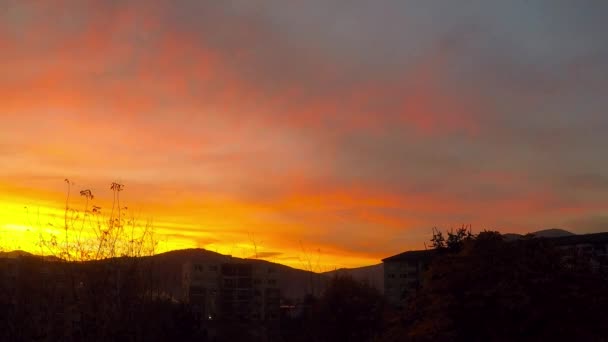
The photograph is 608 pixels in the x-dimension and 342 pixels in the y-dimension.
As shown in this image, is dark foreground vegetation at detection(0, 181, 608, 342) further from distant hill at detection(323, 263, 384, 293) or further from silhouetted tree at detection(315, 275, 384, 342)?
distant hill at detection(323, 263, 384, 293)

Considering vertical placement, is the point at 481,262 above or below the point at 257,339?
above

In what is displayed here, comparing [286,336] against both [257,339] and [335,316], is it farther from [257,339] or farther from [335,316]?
[335,316]

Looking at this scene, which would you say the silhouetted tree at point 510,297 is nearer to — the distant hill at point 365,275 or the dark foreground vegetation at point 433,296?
the dark foreground vegetation at point 433,296

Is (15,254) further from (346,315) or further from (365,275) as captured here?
(365,275)

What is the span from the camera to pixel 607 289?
64.6 feet

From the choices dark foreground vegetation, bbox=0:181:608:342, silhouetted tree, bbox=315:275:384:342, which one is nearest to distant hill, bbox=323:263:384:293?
silhouetted tree, bbox=315:275:384:342

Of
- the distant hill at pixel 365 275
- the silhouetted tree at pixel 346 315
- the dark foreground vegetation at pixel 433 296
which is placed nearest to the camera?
the dark foreground vegetation at pixel 433 296

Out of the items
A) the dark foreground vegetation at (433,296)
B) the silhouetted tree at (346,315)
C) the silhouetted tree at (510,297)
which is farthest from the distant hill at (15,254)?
the silhouetted tree at (346,315)

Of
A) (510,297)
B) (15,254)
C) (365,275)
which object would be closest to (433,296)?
(510,297)

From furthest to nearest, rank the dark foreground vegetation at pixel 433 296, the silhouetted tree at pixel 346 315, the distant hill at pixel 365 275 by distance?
the distant hill at pixel 365 275 < the silhouetted tree at pixel 346 315 < the dark foreground vegetation at pixel 433 296

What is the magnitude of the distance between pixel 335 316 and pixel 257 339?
10755 mm

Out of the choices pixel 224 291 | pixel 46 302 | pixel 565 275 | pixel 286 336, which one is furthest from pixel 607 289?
pixel 224 291

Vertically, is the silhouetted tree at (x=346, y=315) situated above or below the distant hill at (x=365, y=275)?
below

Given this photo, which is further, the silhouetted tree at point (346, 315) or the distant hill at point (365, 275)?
the distant hill at point (365, 275)
